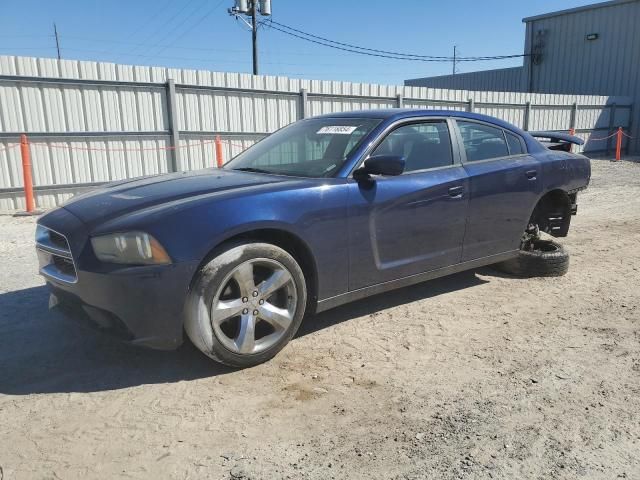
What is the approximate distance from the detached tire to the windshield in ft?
7.07

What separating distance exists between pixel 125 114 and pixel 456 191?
795 centimetres

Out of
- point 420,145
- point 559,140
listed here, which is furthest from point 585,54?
point 420,145

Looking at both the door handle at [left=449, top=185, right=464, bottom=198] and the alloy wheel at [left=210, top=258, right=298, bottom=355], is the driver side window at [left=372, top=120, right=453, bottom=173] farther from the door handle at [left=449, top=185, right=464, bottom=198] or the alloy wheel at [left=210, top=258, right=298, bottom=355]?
the alloy wheel at [left=210, top=258, right=298, bottom=355]

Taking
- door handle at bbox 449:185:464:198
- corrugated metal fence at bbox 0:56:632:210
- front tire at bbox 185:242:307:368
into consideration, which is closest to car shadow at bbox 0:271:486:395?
front tire at bbox 185:242:307:368

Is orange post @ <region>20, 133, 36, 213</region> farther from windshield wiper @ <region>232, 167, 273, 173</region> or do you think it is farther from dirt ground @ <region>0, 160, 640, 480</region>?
windshield wiper @ <region>232, 167, 273, 173</region>

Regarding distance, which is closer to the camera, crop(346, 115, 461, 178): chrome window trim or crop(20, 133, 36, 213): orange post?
A: crop(346, 115, 461, 178): chrome window trim

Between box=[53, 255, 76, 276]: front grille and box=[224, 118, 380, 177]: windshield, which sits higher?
box=[224, 118, 380, 177]: windshield

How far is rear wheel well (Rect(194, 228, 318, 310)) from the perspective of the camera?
313 centimetres

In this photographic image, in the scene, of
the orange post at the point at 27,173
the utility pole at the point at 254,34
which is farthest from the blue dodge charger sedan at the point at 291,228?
the utility pole at the point at 254,34

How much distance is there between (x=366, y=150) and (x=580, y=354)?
1967mm

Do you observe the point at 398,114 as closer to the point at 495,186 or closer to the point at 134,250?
the point at 495,186

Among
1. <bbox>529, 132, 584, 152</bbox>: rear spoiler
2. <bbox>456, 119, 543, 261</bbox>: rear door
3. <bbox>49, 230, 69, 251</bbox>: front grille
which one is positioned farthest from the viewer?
<bbox>529, 132, 584, 152</bbox>: rear spoiler

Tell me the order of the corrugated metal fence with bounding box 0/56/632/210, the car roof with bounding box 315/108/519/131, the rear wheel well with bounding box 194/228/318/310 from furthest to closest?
the corrugated metal fence with bounding box 0/56/632/210, the car roof with bounding box 315/108/519/131, the rear wheel well with bounding box 194/228/318/310

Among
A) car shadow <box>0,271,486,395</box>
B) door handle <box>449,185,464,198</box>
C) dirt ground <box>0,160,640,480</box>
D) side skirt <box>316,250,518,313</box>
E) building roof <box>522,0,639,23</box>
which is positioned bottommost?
dirt ground <box>0,160,640,480</box>
